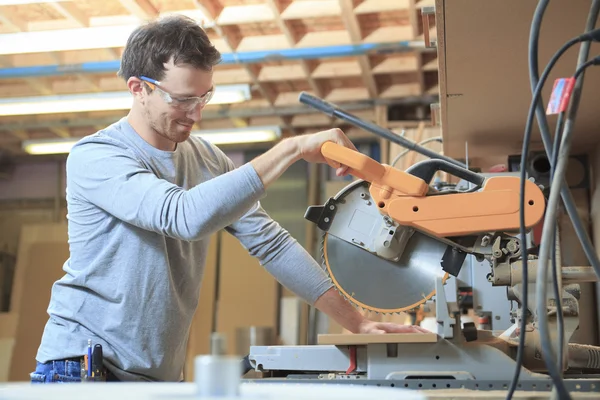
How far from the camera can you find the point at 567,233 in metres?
2.60

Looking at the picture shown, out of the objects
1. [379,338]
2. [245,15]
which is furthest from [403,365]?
[245,15]

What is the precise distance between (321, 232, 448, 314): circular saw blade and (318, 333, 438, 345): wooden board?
196 mm

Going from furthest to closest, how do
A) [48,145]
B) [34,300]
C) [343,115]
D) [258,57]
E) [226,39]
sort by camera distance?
[48,145]
[34,300]
[258,57]
[226,39]
[343,115]

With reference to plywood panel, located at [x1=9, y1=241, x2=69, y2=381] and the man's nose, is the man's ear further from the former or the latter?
plywood panel, located at [x1=9, y1=241, x2=69, y2=381]

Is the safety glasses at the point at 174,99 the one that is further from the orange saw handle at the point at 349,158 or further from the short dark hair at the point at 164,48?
the orange saw handle at the point at 349,158

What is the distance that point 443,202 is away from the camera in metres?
1.42

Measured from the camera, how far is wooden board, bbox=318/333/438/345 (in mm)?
1359

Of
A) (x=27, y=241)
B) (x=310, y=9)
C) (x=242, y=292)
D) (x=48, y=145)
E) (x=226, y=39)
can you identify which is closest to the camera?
(x=310, y=9)

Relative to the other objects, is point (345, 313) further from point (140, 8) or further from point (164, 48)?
point (140, 8)

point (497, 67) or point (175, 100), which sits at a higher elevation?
point (497, 67)

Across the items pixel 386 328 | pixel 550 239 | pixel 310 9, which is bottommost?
pixel 386 328

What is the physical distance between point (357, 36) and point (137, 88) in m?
3.46

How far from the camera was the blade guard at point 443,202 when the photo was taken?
1.37m

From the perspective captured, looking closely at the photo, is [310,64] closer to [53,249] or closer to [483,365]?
[53,249]
